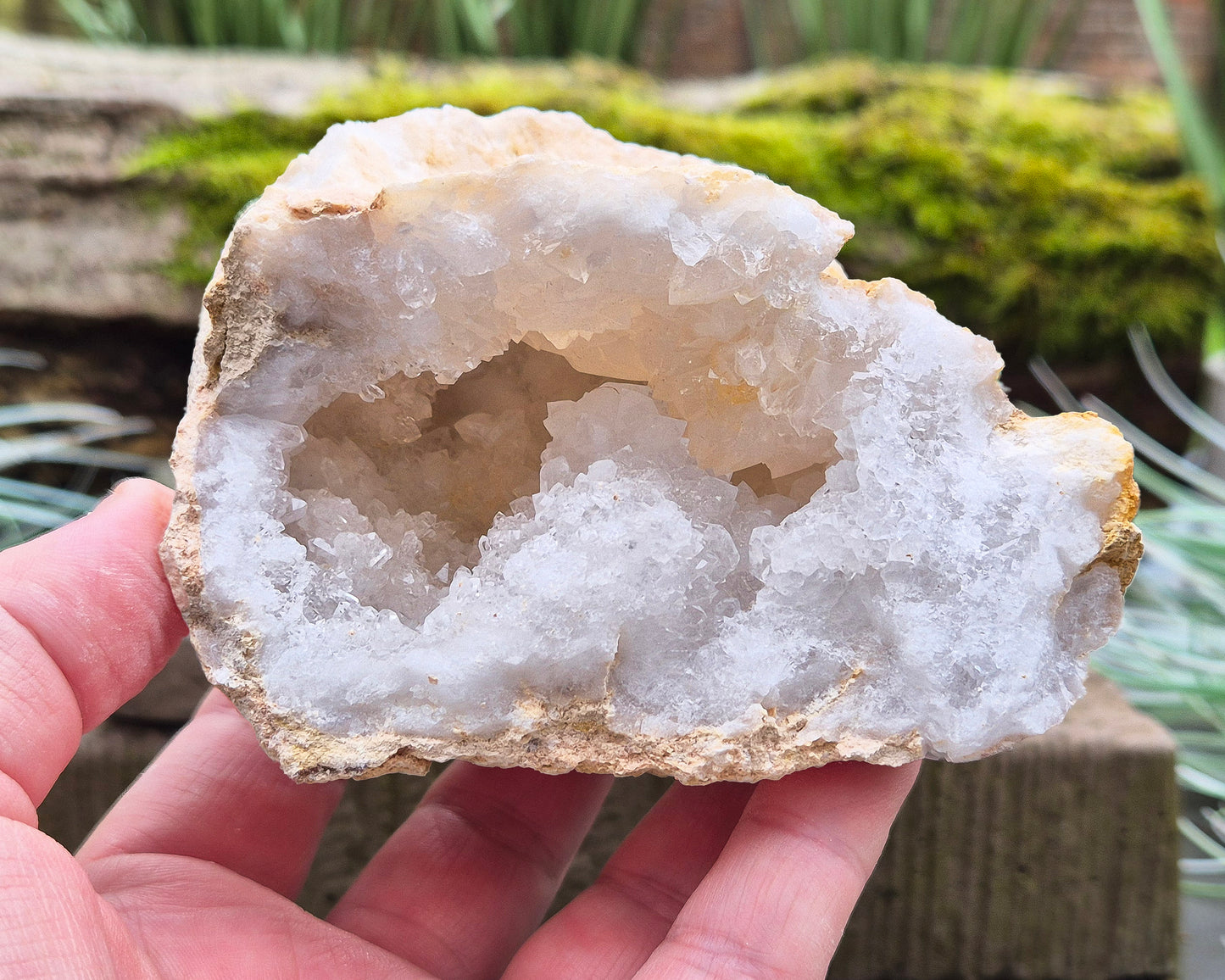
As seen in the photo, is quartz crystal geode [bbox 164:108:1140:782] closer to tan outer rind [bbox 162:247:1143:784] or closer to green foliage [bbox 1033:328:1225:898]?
tan outer rind [bbox 162:247:1143:784]

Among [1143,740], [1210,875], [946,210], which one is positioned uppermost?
[946,210]

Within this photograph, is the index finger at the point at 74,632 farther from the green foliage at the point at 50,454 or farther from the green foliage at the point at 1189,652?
the green foliage at the point at 1189,652

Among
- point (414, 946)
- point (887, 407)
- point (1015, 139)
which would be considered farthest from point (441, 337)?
point (1015, 139)

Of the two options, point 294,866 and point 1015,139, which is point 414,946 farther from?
point 1015,139

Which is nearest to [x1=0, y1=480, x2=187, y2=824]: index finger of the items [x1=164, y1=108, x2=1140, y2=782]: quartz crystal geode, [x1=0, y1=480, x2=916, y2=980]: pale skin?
[x1=0, y1=480, x2=916, y2=980]: pale skin

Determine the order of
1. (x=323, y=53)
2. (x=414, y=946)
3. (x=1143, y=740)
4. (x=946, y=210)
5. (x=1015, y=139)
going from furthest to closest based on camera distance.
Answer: (x=323, y=53) < (x=1015, y=139) < (x=946, y=210) < (x=1143, y=740) < (x=414, y=946)

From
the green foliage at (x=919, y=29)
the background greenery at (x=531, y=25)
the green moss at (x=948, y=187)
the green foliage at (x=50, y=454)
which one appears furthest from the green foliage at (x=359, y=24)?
the green foliage at (x=50, y=454)
